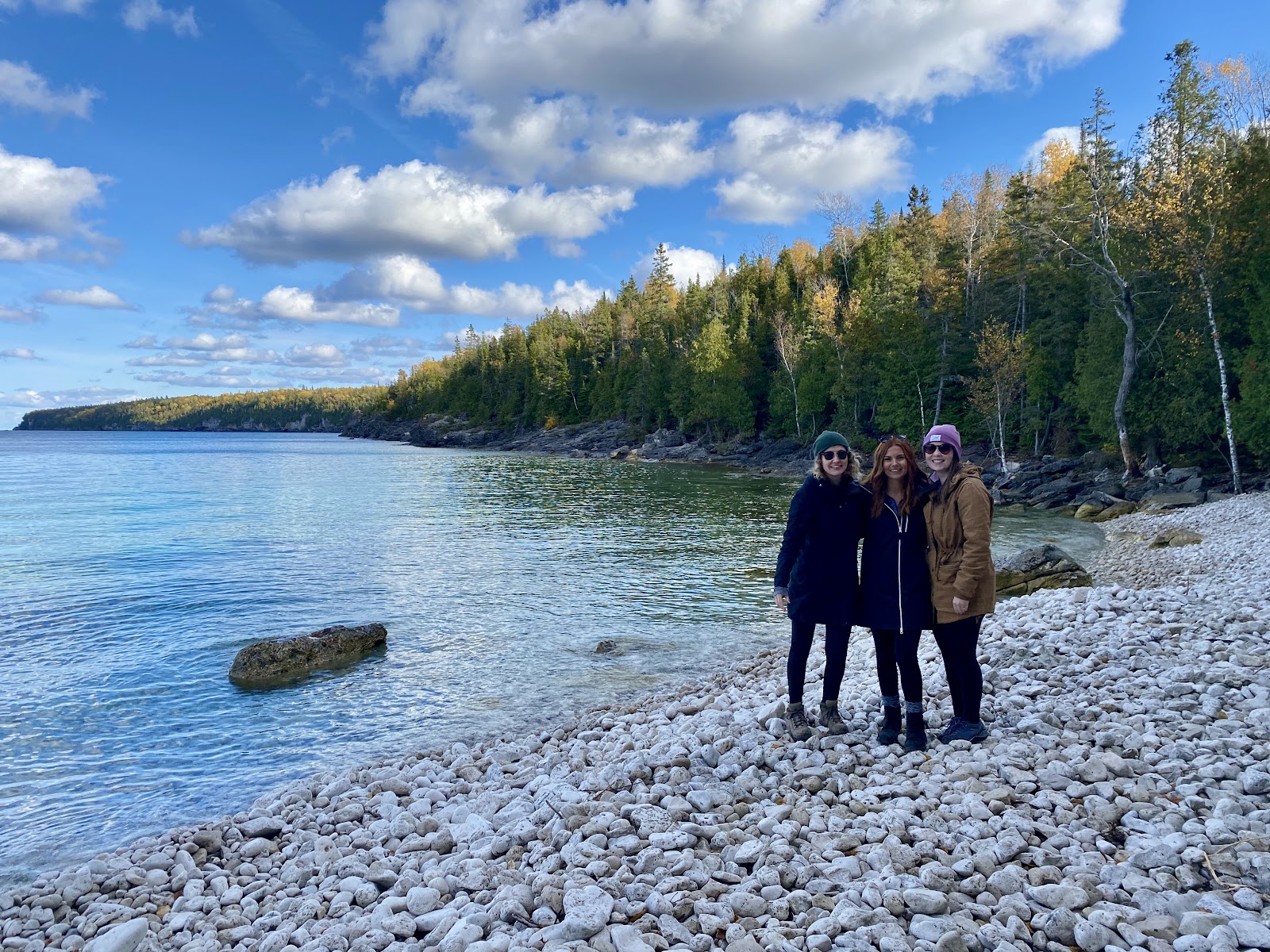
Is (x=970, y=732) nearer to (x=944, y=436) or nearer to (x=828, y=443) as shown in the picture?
(x=944, y=436)

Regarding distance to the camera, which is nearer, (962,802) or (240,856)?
(962,802)

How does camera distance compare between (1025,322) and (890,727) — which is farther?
(1025,322)

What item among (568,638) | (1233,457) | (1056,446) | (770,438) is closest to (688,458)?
(770,438)

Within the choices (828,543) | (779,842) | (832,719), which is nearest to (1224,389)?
(832,719)

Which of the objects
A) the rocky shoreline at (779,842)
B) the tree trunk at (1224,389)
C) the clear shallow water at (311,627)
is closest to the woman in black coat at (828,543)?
the rocky shoreline at (779,842)

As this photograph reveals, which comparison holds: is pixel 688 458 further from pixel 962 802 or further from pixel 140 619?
pixel 962 802

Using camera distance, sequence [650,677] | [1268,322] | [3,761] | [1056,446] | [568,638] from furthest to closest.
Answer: [1056,446], [1268,322], [568,638], [650,677], [3,761]

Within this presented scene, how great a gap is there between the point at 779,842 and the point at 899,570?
237 centimetres

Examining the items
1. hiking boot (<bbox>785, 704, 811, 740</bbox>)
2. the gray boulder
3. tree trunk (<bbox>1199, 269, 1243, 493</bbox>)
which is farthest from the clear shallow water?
tree trunk (<bbox>1199, 269, 1243, 493</bbox>)

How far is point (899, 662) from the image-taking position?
598cm

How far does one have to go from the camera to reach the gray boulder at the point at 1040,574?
14.9 m

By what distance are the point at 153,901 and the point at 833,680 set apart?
5.86 meters

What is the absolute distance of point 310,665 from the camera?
1215 centimetres

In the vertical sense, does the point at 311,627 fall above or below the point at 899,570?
below
